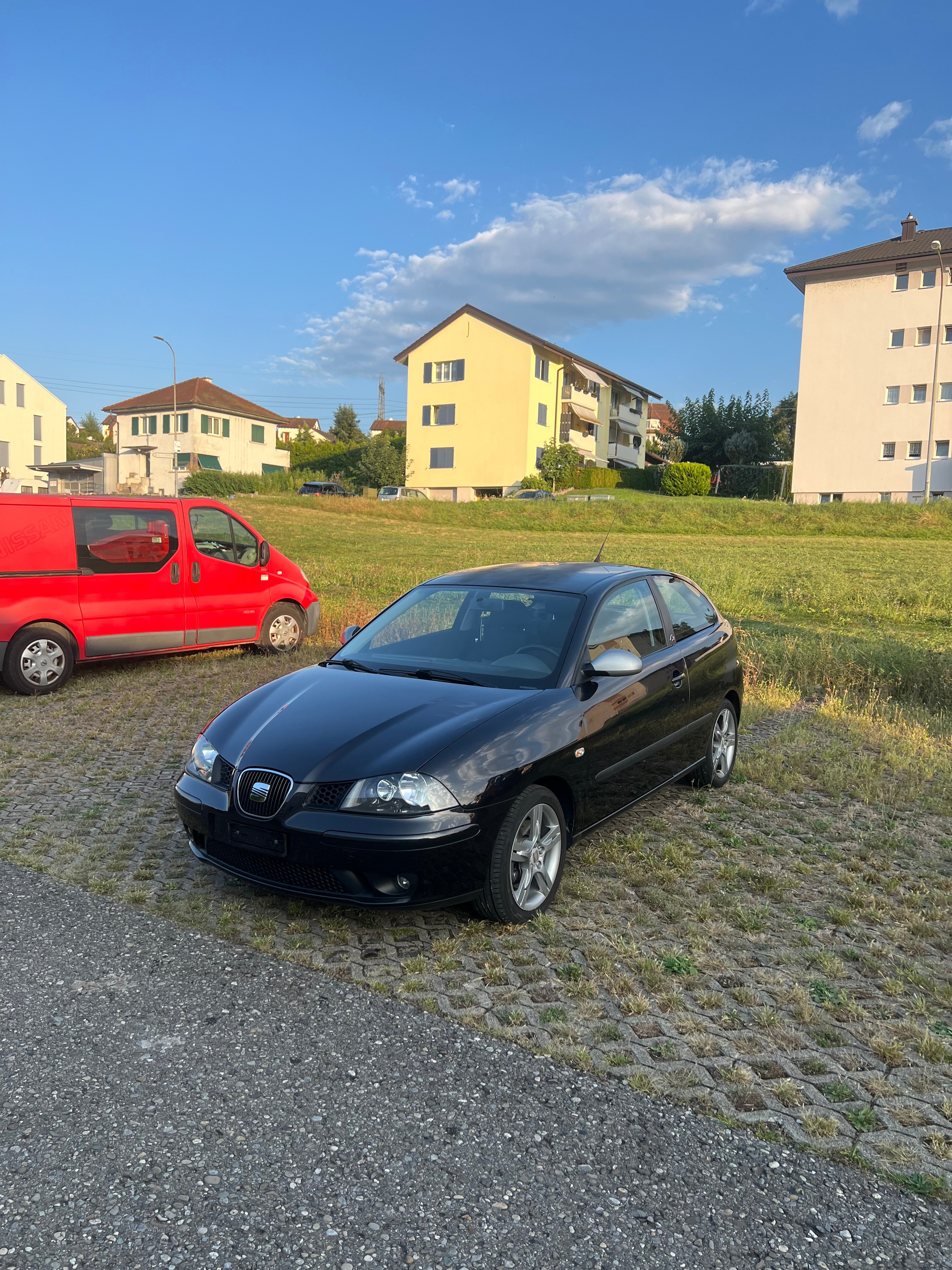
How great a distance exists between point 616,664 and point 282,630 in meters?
7.45

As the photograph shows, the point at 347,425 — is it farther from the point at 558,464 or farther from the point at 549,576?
the point at 549,576

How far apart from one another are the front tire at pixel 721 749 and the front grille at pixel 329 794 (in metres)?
3.09

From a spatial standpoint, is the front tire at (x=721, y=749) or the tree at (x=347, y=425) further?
the tree at (x=347, y=425)

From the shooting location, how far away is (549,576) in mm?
5656

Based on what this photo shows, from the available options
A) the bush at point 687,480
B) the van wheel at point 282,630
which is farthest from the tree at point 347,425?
the van wheel at point 282,630

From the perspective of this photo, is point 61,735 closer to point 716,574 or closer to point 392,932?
point 392,932

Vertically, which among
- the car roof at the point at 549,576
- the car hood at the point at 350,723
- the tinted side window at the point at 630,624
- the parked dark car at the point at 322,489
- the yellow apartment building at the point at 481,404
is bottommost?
the car hood at the point at 350,723

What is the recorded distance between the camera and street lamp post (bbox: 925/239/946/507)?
44.0m

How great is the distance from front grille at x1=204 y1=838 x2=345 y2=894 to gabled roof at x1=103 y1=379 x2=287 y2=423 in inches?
2661

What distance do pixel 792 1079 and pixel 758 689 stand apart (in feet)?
23.0

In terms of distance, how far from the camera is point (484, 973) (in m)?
3.85

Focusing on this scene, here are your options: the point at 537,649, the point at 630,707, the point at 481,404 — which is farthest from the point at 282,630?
the point at 481,404

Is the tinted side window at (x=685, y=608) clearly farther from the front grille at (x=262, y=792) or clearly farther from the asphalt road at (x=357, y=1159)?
the asphalt road at (x=357, y=1159)

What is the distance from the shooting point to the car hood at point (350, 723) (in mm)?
4016
